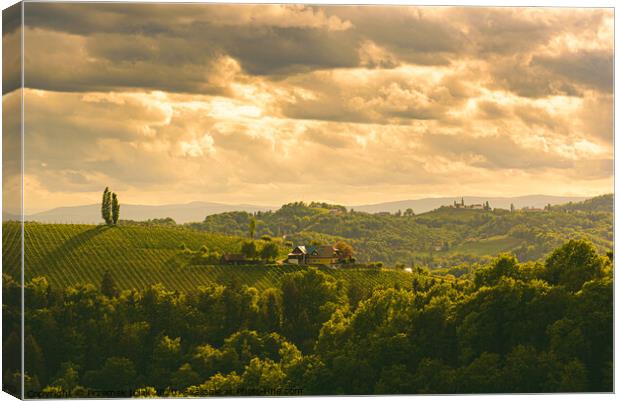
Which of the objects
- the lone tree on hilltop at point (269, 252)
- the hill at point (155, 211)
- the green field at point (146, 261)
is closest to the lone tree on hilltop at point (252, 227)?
the green field at point (146, 261)

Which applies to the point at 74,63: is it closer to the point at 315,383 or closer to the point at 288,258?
the point at 288,258

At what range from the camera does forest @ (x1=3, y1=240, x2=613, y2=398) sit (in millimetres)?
20219

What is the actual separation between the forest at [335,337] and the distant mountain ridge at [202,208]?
44.9 inches

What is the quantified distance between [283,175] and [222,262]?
2289 mm

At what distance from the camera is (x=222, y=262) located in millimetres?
22188

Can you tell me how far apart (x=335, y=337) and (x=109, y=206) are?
15.8 feet

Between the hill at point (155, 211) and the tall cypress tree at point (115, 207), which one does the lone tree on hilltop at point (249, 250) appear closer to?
the hill at point (155, 211)

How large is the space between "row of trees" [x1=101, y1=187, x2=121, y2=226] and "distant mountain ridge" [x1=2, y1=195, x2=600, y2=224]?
109 millimetres

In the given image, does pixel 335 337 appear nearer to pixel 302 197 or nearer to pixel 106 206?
pixel 302 197

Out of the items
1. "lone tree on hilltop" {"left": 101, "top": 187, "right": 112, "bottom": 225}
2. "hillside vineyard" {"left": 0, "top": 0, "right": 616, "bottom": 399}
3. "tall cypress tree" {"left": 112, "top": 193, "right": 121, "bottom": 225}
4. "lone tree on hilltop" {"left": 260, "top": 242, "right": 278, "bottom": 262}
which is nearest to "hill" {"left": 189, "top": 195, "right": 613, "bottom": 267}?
"hillside vineyard" {"left": 0, "top": 0, "right": 616, "bottom": 399}

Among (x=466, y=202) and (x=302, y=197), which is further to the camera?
(x=466, y=202)

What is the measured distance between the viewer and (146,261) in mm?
21672

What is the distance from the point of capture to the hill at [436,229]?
21562 millimetres

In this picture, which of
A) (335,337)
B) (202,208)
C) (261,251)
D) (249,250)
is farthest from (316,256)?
(202,208)
